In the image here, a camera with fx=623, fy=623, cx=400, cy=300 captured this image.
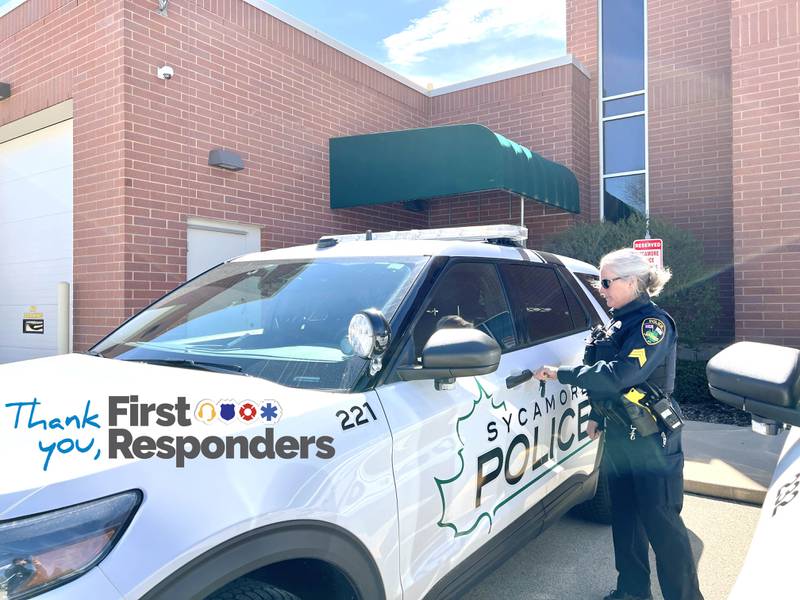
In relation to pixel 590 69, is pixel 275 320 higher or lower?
lower

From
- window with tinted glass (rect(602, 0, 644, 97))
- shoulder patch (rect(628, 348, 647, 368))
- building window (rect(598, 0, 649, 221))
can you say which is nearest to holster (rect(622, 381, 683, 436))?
shoulder patch (rect(628, 348, 647, 368))

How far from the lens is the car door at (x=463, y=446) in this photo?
2.14m

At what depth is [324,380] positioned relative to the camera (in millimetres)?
2100

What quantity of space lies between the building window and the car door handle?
917 centimetres

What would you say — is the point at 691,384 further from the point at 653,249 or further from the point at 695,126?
the point at 695,126

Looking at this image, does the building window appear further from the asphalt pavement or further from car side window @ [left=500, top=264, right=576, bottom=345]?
car side window @ [left=500, top=264, right=576, bottom=345]

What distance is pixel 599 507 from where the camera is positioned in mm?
4121

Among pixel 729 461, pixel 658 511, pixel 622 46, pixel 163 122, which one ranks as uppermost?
pixel 622 46

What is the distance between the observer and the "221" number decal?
6.36 feet

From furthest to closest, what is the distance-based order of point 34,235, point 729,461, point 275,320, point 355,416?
point 34,235 → point 729,461 → point 275,320 → point 355,416

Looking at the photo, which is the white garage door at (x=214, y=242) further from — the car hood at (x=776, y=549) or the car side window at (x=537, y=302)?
the car hood at (x=776, y=549)

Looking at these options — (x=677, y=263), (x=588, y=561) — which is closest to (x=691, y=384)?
(x=677, y=263)

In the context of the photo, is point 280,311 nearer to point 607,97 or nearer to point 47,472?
point 47,472

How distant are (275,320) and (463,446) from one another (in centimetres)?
92
